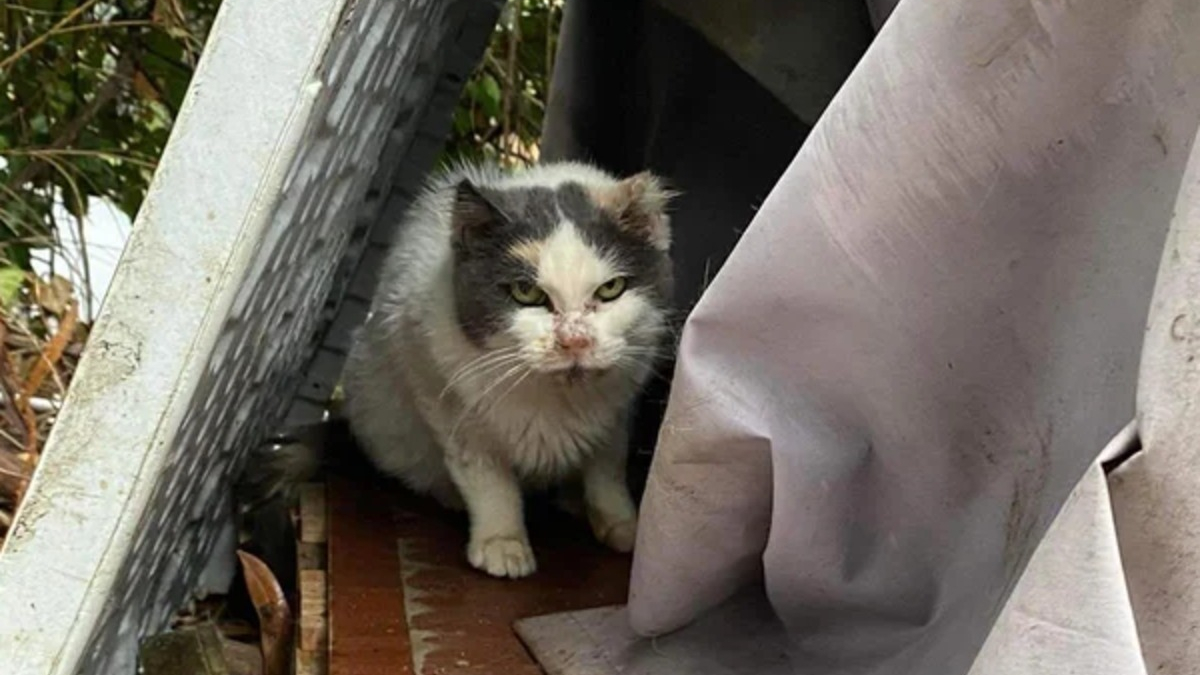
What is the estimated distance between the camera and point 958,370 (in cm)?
76

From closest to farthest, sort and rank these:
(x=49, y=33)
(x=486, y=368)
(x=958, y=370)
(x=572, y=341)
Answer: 1. (x=958, y=370)
2. (x=572, y=341)
3. (x=486, y=368)
4. (x=49, y=33)

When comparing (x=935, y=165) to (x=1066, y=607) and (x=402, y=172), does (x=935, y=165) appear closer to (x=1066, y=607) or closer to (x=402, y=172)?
(x=1066, y=607)

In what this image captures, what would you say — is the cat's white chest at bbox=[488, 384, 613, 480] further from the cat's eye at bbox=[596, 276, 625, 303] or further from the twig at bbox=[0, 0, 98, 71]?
the twig at bbox=[0, 0, 98, 71]

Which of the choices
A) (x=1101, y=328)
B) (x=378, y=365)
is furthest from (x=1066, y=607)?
(x=378, y=365)

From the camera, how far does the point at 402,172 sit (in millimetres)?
1825

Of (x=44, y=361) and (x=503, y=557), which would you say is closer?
(x=503, y=557)

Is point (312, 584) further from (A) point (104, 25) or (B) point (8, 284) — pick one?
(A) point (104, 25)

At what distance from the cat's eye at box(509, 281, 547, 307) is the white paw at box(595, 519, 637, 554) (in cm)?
27

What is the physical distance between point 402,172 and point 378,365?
0.38m

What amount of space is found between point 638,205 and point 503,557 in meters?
0.36

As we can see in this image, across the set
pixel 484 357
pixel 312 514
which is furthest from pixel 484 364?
pixel 312 514

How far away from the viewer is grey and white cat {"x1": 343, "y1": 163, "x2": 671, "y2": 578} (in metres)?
1.25

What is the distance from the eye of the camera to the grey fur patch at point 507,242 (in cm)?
127

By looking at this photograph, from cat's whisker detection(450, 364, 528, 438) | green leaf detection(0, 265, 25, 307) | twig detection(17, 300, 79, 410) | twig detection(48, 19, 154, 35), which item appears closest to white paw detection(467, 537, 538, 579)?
cat's whisker detection(450, 364, 528, 438)
